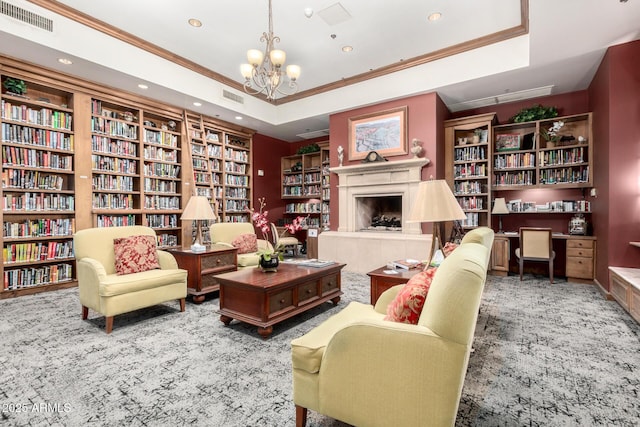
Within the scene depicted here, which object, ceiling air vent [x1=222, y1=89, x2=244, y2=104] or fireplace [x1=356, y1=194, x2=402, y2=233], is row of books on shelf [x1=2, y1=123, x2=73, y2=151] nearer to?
ceiling air vent [x1=222, y1=89, x2=244, y2=104]

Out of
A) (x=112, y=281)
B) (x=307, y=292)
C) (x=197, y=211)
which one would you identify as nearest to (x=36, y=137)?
(x=197, y=211)

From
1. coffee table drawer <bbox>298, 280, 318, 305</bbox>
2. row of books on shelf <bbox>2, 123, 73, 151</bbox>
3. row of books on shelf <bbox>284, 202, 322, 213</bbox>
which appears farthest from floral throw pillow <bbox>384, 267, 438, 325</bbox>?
row of books on shelf <bbox>284, 202, 322, 213</bbox>

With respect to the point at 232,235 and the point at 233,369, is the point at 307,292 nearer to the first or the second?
the point at 233,369

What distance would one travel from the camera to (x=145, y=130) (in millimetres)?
5258

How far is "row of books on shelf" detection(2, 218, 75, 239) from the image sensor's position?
3.88 metres

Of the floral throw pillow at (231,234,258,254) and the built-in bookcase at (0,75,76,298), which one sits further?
the floral throw pillow at (231,234,258,254)

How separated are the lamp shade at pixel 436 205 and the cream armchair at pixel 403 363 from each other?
0.93m

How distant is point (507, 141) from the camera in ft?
17.3

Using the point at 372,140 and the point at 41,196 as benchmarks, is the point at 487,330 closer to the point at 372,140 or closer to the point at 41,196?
the point at 372,140

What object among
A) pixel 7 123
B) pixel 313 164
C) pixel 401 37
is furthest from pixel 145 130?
pixel 401 37

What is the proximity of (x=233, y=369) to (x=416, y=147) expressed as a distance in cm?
426

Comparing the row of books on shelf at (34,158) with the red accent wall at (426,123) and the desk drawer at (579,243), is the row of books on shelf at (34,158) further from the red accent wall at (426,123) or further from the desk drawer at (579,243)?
the desk drawer at (579,243)

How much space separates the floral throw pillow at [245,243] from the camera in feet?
14.7

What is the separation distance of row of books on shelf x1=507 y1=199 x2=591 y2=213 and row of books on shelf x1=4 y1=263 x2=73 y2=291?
696 centimetres
